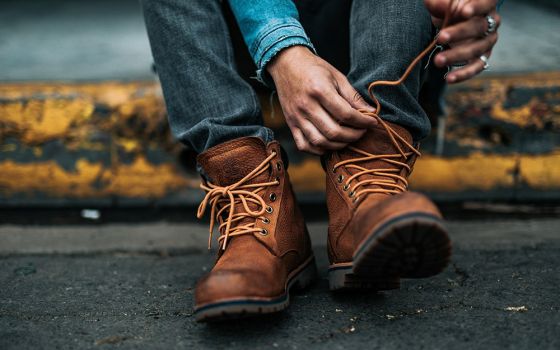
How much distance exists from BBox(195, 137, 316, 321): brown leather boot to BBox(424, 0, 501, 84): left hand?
0.38 metres

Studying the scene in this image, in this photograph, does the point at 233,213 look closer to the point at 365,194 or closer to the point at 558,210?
the point at 365,194

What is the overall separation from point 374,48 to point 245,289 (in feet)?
1.76

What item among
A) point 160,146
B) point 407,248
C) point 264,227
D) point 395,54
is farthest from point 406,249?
point 160,146

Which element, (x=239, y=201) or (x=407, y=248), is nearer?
(x=407, y=248)

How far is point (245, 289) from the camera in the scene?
2.98ft

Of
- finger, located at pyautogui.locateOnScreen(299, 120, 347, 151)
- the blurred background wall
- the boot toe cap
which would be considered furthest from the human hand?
the blurred background wall

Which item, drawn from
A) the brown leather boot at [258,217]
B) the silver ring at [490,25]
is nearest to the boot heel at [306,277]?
the brown leather boot at [258,217]

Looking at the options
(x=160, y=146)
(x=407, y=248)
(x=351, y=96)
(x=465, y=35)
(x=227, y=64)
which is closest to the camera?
(x=407, y=248)

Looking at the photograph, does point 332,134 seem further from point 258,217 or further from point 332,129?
point 258,217

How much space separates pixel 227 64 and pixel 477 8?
52 centimetres

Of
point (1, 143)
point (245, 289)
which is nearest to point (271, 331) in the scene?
point (245, 289)

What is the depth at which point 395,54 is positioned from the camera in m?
1.07

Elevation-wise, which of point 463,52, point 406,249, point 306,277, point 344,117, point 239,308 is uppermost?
point 463,52

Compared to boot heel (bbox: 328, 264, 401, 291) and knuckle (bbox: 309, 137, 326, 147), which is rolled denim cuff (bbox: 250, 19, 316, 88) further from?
boot heel (bbox: 328, 264, 401, 291)
